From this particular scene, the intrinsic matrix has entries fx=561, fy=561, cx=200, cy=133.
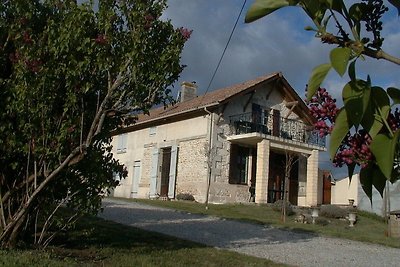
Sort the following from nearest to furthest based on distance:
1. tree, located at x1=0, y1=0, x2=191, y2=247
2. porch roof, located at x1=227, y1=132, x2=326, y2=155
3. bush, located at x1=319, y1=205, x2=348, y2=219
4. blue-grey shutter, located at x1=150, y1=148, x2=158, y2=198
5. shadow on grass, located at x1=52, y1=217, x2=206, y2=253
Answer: tree, located at x1=0, y1=0, x2=191, y2=247 < shadow on grass, located at x1=52, y1=217, x2=206, y2=253 < bush, located at x1=319, y1=205, x2=348, y2=219 < porch roof, located at x1=227, y1=132, x2=326, y2=155 < blue-grey shutter, located at x1=150, y1=148, x2=158, y2=198

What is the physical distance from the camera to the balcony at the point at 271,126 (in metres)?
26.6

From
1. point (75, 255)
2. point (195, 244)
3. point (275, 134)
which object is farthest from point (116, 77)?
point (275, 134)

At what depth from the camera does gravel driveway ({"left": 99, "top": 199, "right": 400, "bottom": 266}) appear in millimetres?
10945

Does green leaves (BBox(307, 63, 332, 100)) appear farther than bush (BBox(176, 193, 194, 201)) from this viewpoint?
No

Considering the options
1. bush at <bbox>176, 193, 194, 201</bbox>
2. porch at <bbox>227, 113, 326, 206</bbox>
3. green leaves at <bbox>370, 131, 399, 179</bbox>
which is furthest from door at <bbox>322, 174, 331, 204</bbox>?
green leaves at <bbox>370, 131, 399, 179</bbox>

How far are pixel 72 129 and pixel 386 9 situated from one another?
6830 mm

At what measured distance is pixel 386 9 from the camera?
139cm

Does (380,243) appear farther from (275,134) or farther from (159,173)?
(159,173)

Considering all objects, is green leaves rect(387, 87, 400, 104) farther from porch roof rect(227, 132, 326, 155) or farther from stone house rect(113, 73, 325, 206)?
porch roof rect(227, 132, 326, 155)

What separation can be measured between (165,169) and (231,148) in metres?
4.22

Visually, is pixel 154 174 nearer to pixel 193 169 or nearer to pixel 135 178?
pixel 135 178

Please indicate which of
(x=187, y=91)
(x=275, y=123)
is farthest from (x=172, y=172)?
(x=187, y=91)

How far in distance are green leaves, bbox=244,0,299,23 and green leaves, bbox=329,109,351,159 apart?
306 mm

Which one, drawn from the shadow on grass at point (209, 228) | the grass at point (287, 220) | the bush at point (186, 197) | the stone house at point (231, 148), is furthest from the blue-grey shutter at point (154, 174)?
the shadow on grass at point (209, 228)
